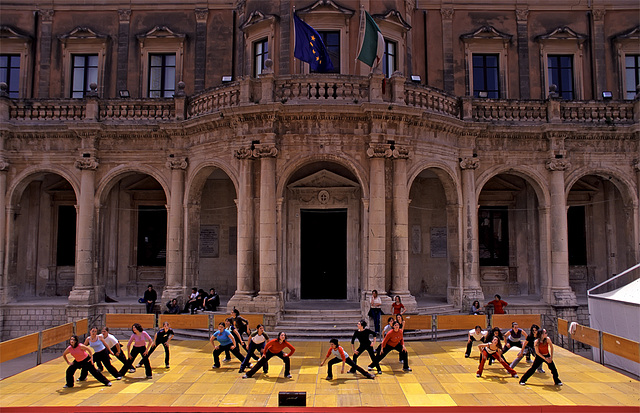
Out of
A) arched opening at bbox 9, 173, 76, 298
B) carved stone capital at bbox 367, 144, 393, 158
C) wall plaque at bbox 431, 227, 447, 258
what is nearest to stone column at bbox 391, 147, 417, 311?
carved stone capital at bbox 367, 144, 393, 158

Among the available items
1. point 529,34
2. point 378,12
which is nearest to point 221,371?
point 378,12

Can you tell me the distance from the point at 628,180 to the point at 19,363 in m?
25.0

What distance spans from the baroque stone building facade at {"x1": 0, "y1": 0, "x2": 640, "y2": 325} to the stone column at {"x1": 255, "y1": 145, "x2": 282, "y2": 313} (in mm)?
73

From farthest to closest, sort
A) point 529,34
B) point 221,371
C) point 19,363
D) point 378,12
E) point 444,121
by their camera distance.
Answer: point 529,34
point 378,12
point 444,121
point 19,363
point 221,371

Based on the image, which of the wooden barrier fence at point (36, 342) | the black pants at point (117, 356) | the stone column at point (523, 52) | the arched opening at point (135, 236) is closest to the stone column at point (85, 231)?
the arched opening at point (135, 236)

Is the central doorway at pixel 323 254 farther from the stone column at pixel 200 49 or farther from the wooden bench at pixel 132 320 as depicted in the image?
the stone column at pixel 200 49

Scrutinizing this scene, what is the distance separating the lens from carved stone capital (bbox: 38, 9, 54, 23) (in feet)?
79.4

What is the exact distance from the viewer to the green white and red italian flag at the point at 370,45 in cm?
1814

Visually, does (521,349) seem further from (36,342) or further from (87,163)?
(87,163)

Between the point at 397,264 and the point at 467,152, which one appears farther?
the point at 467,152

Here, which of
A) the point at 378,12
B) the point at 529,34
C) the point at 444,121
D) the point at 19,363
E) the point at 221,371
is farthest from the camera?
the point at 529,34

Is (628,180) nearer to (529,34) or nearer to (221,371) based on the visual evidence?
(529,34)

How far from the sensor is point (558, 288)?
1991 centimetres

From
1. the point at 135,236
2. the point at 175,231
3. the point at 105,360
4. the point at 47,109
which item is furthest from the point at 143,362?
the point at 47,109
